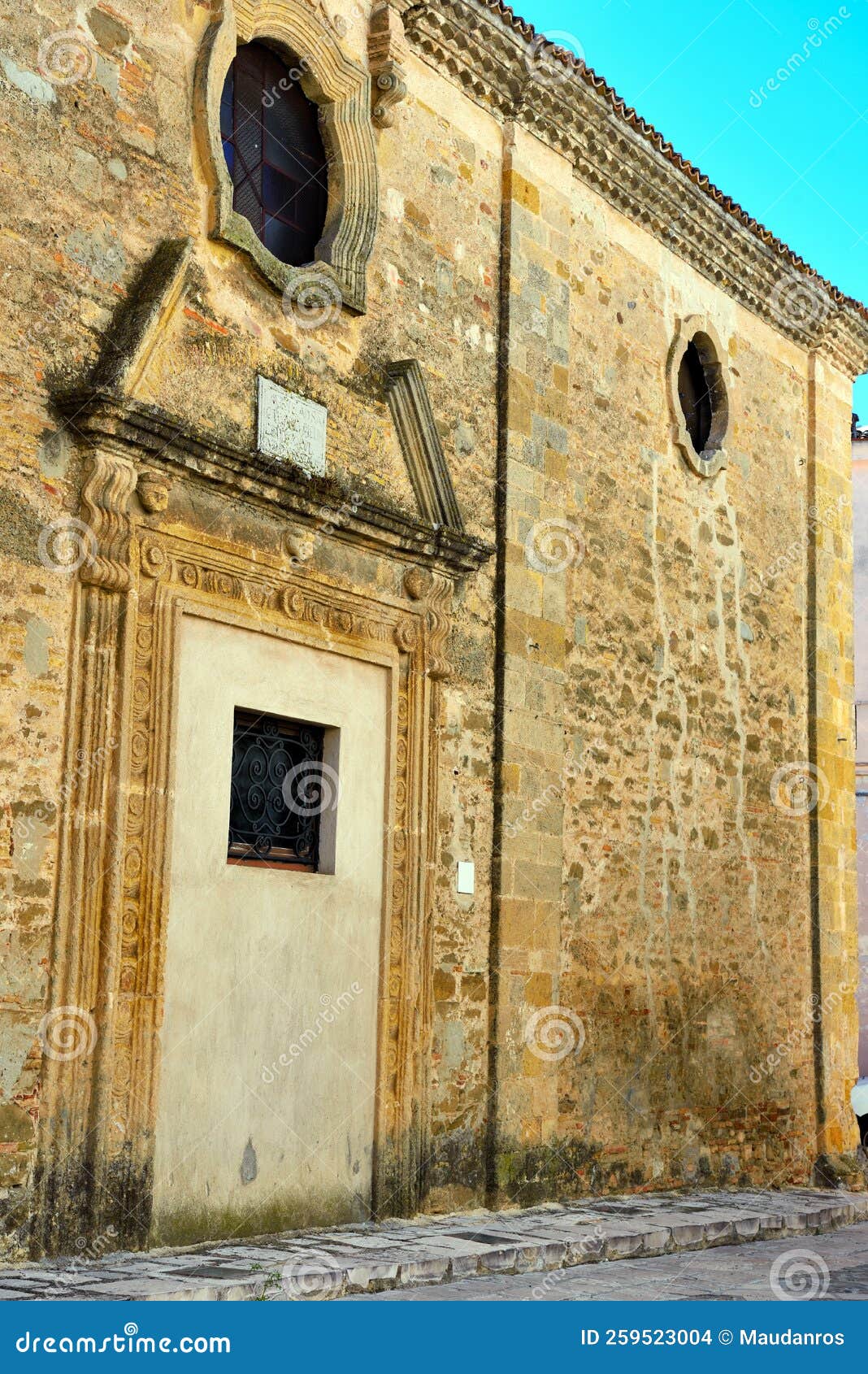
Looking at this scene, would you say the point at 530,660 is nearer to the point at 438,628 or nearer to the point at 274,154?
the point at 438,628

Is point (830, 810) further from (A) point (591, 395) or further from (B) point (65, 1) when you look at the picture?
(B) point (65, 1)

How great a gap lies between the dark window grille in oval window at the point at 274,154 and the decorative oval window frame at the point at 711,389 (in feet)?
13.1

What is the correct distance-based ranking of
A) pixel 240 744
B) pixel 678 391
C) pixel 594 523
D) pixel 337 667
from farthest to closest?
pixel 678 391 → pixel 594 523 → pixel 337 667 → pixel 240 744

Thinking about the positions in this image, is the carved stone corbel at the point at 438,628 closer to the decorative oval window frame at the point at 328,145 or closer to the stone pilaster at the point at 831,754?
the decorative oval window frame at the point at 328,145

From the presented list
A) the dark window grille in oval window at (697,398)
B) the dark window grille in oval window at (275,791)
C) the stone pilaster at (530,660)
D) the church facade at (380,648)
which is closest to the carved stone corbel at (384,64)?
the church facade at (380,648)

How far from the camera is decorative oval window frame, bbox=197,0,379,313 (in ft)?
26.5

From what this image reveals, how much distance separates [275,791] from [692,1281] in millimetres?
3048

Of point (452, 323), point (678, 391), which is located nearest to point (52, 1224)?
point (452, 323)

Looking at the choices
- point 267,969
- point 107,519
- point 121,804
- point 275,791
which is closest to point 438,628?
point 275,791

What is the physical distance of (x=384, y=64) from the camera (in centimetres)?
926

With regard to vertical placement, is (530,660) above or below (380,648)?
above

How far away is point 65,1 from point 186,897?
4061 millimetres

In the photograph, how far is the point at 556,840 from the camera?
10078 mm

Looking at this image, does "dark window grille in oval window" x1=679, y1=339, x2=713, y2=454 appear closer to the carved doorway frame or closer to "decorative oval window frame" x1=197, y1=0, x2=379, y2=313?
"decorative oval window frame" x1=197, y1=0, x2=379, y2=313
